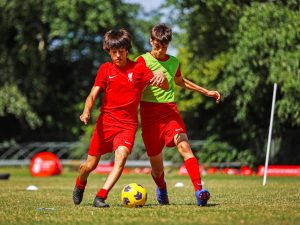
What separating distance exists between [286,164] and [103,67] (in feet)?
59.5

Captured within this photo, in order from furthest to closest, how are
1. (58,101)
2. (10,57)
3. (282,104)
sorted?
1. (58,101)
2. (10,57)
3. (282,104)

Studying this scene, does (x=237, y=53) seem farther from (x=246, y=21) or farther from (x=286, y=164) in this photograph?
(x=286, y=164)

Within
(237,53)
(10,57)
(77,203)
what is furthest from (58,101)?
(77,203)

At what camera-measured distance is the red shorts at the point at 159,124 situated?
9.96m

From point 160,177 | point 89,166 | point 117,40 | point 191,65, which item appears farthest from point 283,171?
point 117,40

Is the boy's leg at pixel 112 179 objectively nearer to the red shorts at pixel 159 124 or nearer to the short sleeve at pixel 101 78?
the red shorts at pixel 159 124

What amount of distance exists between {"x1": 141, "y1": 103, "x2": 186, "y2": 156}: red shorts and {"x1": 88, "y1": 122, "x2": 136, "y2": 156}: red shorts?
15.9 inches

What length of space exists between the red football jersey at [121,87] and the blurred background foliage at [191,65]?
12696 mm

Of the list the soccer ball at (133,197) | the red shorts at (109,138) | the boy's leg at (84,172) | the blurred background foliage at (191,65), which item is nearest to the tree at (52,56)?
the blurred background foliage at (191,65)

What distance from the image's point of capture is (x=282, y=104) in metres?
22.6

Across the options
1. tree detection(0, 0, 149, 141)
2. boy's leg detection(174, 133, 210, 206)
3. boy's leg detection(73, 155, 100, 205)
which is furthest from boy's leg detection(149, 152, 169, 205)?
tree detection(0, 0, 149, 141)

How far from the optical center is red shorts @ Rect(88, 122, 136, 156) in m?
9.51

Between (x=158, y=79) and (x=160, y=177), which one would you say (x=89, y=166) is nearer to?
(x=160, y=177)

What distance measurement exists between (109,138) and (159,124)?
0.72 m
